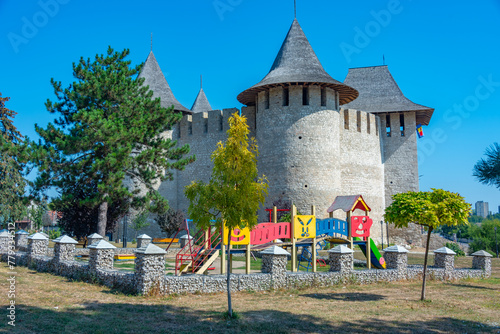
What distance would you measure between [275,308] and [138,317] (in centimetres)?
257

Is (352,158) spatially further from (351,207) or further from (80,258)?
(80,258)

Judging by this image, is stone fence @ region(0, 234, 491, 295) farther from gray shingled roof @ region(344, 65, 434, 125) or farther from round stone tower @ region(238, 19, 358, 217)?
gray shingled roof @ region(344, 65, 434, 125)

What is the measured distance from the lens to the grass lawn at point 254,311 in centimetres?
668

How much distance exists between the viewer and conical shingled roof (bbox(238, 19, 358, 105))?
24453 millimetres

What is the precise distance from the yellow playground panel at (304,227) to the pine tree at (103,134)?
8.19m

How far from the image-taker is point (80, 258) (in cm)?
1609

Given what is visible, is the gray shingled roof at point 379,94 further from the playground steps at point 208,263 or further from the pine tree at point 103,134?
the playground steps at point 208,263

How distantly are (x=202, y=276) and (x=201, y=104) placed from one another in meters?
31.4

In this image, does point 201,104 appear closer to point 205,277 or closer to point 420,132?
point 420,132

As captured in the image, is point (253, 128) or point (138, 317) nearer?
point (138, 317)

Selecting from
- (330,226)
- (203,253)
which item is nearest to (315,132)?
(330,226)

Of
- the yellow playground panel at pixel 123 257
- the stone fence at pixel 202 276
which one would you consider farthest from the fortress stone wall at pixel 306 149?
the stone fence at pixel 202 276

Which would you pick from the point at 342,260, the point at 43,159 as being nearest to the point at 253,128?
the point at 43,159

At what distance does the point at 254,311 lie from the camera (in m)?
7.87
